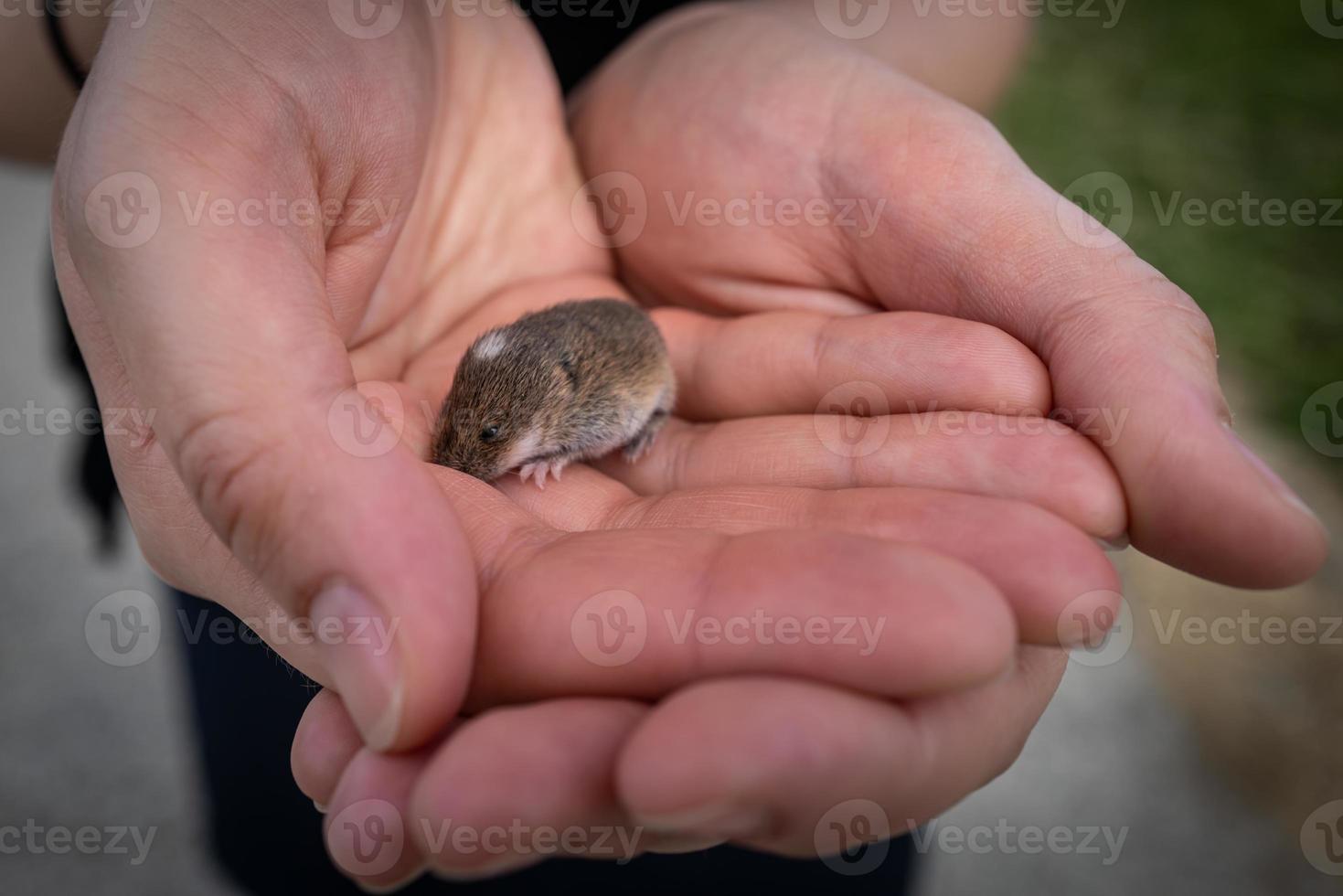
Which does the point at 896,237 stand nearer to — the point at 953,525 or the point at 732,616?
the point at 953,525

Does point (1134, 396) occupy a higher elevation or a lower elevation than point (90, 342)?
higher

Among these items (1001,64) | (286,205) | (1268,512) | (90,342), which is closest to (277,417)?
(286,205)

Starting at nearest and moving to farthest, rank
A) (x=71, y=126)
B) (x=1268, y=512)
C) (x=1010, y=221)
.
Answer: (x=1268, y=512)
(x=71, y=126)
(x=1010, y=221)

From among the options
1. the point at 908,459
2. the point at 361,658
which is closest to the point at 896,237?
the point at 908,459

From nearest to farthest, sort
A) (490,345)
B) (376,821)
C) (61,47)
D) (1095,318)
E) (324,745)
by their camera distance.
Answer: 1. (376,821)
2. (324,745)
3. (1095,318)
4. (61,47)
5. (490,345)

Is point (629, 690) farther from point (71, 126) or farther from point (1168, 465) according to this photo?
point (71, 126)

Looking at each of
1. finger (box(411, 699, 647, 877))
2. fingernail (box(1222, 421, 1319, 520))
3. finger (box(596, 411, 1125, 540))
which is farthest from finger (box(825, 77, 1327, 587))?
finger (box(411, 699, 647, 877))
